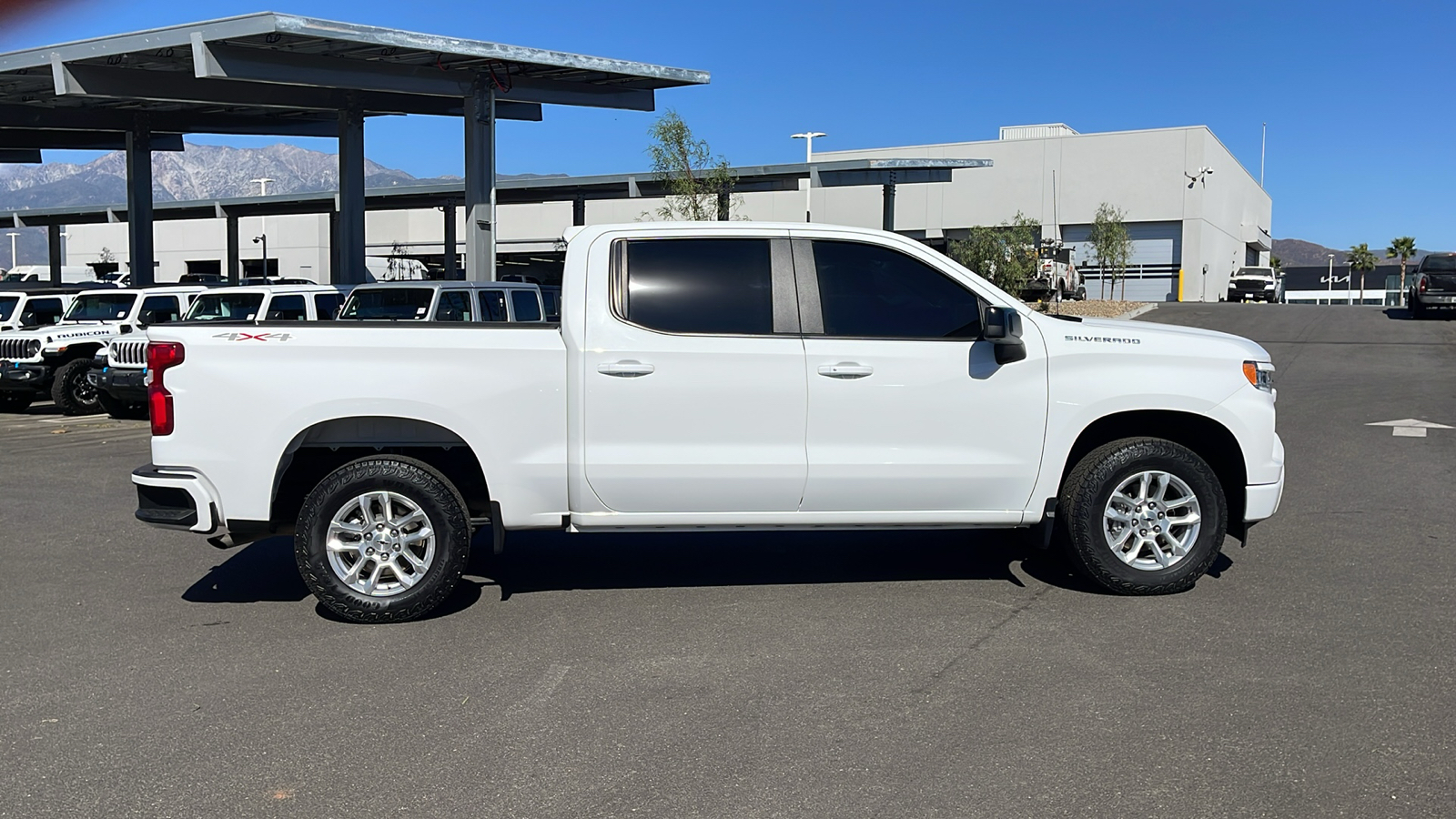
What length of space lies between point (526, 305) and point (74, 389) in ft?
24.2

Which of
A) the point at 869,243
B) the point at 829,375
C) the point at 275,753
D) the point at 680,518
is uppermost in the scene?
the point at 869,243

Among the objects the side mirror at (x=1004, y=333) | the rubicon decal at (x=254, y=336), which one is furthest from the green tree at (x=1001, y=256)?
the rubicon decal at (x=254, y=336)

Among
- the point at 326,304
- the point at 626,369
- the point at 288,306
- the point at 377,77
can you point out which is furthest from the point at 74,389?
the point at 626,369

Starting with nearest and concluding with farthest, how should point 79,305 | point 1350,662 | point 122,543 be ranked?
point 1350,662
point 122,543
point 79,305

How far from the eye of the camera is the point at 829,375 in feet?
20.7

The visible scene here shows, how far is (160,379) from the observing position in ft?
20.0

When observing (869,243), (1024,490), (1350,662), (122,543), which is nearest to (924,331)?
(869,243)

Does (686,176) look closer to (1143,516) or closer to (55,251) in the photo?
(1143,516)

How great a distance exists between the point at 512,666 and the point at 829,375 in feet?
7.04

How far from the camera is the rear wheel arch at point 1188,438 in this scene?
6750mm

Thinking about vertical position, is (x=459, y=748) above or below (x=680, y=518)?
below

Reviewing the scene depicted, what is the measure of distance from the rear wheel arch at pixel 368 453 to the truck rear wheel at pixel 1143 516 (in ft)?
10.4

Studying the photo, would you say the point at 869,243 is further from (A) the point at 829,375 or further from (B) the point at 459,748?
(B) the point at 459,748

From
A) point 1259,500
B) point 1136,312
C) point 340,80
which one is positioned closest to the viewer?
point 1259,500
